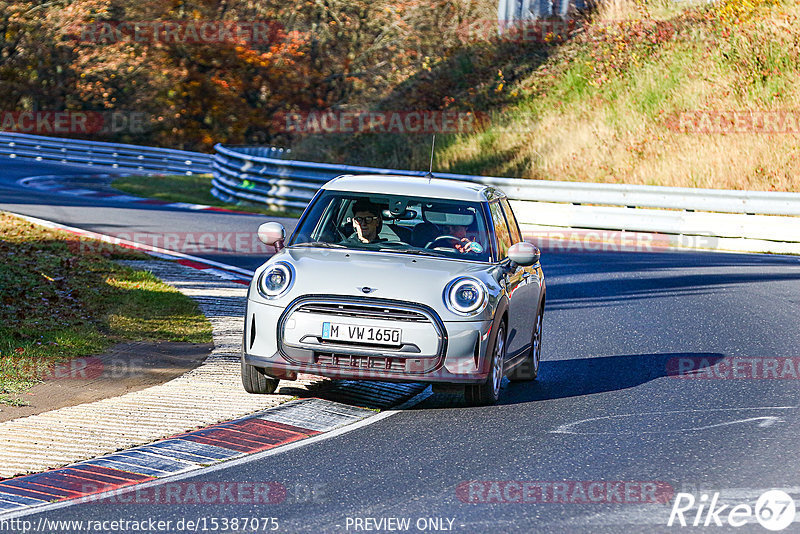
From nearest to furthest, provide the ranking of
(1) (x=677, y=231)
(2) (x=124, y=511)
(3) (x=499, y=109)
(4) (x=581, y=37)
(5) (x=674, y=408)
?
(2) (x=124, y=511) → (5) (x=674, y=408) → (1) (x=677, y=231) → (3) (x=499, y=109) → (4) (x=581, y=37)

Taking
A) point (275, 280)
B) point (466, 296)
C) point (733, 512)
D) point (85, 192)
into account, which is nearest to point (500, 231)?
point (466, 296)

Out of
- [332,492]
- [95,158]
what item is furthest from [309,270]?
[95,158]

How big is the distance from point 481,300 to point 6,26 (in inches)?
1764

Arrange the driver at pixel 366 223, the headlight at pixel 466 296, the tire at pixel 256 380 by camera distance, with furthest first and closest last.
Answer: the driver at pixel 366 223 < the tire at pixel 256 380 < the headlight at pixel 466 296

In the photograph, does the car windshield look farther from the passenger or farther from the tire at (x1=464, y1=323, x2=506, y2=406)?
the tire at (x1=464, y1=323, x2=506, y2=406)

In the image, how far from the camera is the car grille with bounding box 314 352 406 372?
8219 millimetres

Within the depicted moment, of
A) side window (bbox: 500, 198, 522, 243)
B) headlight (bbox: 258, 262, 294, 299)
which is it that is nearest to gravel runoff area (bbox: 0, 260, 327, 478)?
headlight (bbox: 258, 262, 294, 299)

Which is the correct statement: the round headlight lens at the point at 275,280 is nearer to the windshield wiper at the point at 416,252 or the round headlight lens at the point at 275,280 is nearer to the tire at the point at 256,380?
the tire at the point at 256,380

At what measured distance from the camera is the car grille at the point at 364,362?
8.22m

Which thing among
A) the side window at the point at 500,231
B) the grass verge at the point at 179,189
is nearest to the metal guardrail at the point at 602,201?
the grass verge at the point at 179,189

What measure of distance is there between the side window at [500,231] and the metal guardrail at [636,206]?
1118 centimetres

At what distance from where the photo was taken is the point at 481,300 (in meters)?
8.39

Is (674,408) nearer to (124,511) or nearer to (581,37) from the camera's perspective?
(124,511)

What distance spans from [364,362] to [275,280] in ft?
2.89
